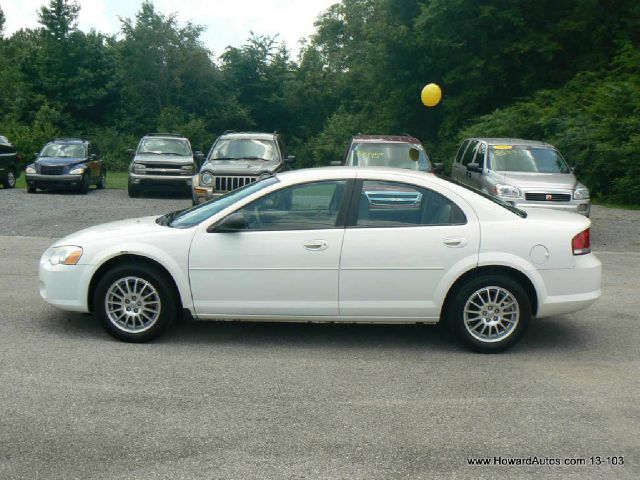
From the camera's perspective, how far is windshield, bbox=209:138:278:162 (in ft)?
57.3

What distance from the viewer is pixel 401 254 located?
257 inches

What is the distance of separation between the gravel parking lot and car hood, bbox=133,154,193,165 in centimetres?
1466

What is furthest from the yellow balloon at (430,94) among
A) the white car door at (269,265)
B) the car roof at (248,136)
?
the white car door at (269,265)

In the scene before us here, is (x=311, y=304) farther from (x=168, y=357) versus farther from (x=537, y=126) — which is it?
(x=537, y=126)

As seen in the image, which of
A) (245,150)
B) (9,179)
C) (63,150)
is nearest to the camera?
(245,150)

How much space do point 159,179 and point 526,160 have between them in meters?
11.2

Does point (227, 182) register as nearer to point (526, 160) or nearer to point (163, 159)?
point (526, 160)

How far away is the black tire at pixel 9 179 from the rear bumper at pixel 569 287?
21357mm

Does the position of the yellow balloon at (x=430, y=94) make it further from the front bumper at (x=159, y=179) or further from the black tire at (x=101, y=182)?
the black tire at (x=101, y=182)

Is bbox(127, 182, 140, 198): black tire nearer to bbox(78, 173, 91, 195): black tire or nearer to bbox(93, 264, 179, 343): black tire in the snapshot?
bbox(78, 173, 91, 195): black tire

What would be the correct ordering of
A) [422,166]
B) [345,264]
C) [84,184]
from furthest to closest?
[84,184]
[422,166]
[345,264]

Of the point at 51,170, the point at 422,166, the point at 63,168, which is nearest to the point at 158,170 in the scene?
the point at 63,168

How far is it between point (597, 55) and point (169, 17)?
30.7 metres

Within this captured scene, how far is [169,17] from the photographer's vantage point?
5134 centimetres
